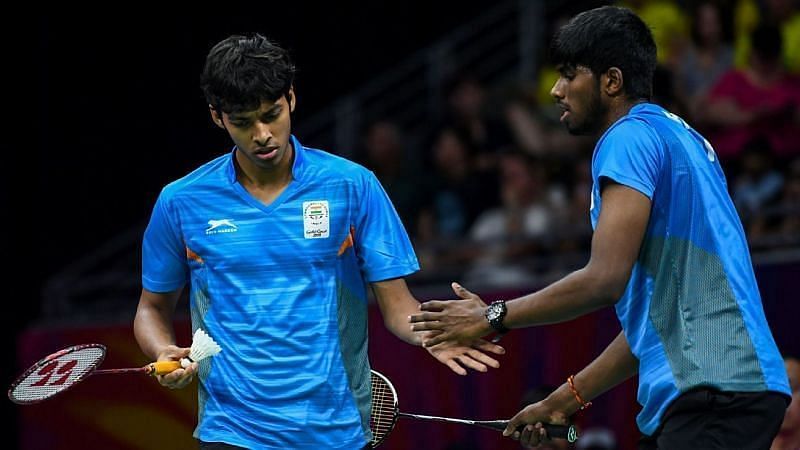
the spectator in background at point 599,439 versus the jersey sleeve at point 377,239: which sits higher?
the jersey sleeve at point 377,239

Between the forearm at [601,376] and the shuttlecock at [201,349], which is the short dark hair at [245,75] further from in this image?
the forearm at [601,376]

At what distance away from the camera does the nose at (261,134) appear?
473 centimetres

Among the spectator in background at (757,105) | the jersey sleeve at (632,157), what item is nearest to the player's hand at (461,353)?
the jersey sleeve at (632,157)

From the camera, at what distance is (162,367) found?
457 centimetres

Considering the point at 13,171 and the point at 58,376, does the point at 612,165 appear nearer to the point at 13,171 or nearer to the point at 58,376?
the point at 58,376

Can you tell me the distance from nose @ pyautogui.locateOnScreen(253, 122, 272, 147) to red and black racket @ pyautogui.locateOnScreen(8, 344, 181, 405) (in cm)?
88

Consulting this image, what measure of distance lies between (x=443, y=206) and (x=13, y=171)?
2.93 meters

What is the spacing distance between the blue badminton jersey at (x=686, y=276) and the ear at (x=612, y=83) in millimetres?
156

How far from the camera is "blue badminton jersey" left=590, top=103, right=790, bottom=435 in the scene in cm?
406

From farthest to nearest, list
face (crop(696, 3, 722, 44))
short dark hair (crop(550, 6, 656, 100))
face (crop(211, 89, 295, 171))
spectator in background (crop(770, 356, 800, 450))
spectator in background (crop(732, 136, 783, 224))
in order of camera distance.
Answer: face (crop(696, 3, 722, 44)), spectator in background (crop(732, 136, 783, 224)), spectator in background (crop(770, 356, 800, 450)), face (crop(211, 89, 295, 171)), short dark hair (crop(550, 6, 656, 100))

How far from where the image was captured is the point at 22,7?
1011 centimetres

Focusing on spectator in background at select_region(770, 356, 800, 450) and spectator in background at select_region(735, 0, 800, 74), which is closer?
spectator in background at select_region(770, 356, 800, 450)

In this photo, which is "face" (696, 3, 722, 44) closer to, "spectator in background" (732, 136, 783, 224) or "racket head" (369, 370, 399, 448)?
"spectator in background" (732, 136, 783, 224)

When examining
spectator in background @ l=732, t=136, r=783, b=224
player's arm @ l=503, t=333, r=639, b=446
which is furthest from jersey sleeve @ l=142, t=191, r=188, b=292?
spectator in background @ l=732, t=136, r=783, b=224
